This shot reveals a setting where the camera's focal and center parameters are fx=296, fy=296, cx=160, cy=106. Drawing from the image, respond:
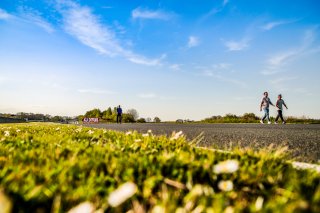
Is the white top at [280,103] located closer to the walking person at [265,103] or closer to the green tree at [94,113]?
the walking person at [265,103]

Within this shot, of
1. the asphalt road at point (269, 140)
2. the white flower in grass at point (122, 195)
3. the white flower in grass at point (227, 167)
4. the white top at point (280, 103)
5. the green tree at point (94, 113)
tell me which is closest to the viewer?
the white flower in grass at point (122, 195)

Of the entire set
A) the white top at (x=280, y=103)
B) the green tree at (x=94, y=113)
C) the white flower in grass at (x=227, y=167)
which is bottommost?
the white flower in grass at (x=227, y=167)

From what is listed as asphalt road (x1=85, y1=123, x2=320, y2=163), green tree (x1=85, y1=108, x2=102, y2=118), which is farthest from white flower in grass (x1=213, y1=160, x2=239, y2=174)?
green tree (x1=85, y1=108, x2=102, y2=118)

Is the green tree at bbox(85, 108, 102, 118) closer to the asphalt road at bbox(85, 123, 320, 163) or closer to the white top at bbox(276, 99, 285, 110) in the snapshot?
the white top at bbox(276, 99, 285, 110)

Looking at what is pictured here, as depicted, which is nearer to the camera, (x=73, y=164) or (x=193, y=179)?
(x=193, y=179)

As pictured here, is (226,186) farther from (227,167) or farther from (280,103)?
(280,103)

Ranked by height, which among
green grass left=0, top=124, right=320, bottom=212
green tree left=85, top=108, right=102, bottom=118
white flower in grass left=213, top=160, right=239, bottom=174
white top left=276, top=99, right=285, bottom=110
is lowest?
green grass left=0, top=124, right=320, bottom=212

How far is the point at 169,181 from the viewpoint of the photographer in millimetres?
2010

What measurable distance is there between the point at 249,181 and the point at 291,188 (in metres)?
0.27

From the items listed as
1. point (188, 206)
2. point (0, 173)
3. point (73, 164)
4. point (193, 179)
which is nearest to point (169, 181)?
point (193, 179)

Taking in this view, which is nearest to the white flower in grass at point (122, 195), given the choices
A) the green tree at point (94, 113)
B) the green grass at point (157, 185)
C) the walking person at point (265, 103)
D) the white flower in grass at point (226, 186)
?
the green grass at point (157, 185)

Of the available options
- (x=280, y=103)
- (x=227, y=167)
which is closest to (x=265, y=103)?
(x=280, y=103)

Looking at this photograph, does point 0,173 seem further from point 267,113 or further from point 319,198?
point 267,113

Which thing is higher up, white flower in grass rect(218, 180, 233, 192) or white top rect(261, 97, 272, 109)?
white top rect(261, 97, 272, 109)
